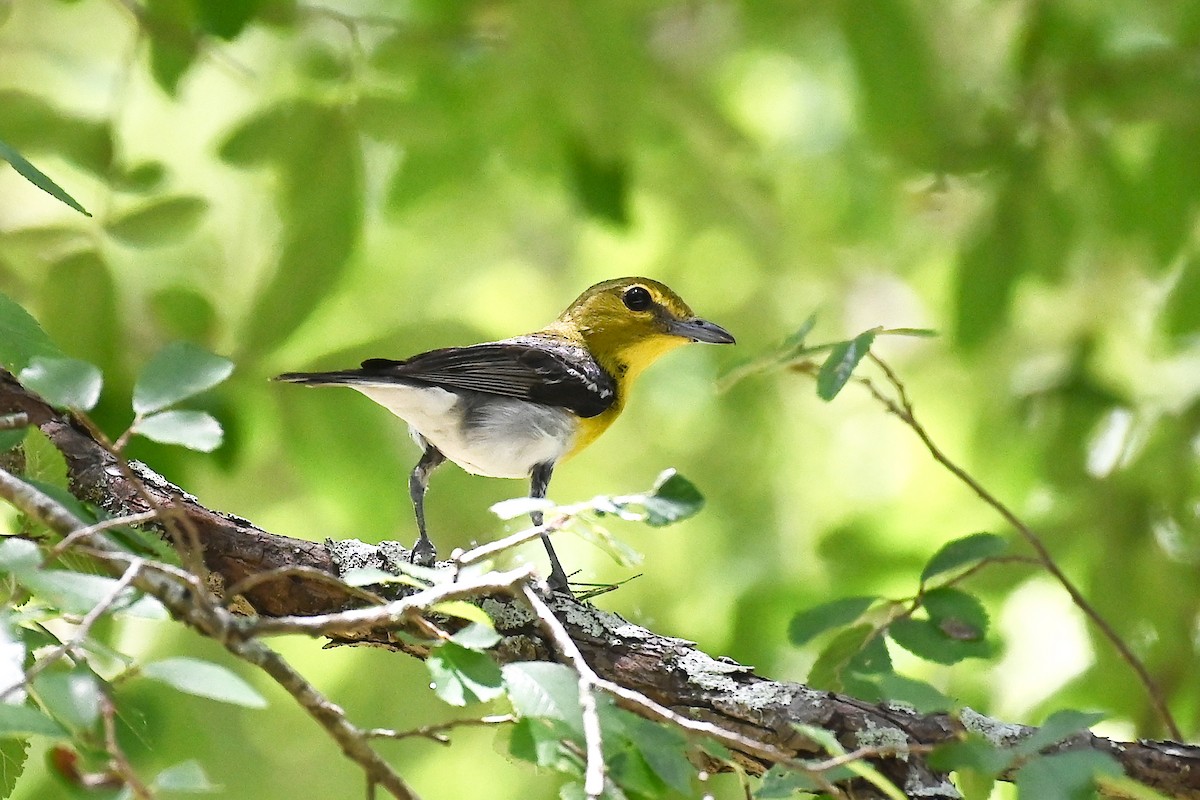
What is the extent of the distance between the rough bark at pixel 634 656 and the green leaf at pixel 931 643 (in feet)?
0.56

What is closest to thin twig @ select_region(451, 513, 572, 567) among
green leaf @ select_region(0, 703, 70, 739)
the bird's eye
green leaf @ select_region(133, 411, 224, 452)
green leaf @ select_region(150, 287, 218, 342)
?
green leaf @ select_region(133, 411, 224, 452)

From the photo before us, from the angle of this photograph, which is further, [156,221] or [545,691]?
[156,221]

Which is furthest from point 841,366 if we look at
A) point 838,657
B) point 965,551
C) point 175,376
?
point 175,376

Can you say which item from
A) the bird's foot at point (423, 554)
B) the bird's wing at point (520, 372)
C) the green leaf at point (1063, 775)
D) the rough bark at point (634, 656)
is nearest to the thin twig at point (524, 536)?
the green leaf at point (1063, 775)

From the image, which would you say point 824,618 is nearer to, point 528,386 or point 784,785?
point 784,785

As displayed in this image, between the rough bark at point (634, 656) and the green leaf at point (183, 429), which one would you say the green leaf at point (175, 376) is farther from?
the rough bark at point (634, 656)

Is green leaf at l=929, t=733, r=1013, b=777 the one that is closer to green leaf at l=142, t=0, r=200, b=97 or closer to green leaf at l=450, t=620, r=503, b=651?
green leaf at l=450, t=620, r=503, b=651

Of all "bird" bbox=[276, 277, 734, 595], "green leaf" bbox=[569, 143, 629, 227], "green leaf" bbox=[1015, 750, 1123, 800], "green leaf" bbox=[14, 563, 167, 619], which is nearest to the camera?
"green leaf" bbox=[14, 563, 167, 619]

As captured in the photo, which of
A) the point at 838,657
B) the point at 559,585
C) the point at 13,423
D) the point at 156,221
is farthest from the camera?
the point at 156,221

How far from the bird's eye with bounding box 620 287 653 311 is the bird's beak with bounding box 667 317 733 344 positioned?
0.13 metres

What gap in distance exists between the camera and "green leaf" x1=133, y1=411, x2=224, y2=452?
182 cm

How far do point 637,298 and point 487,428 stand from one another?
45.9 inches

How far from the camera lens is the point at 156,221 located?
377cm

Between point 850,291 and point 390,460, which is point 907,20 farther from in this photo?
point 850,291
